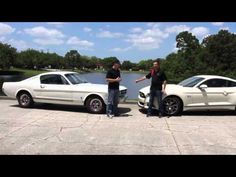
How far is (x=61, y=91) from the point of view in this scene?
12133 millimetres

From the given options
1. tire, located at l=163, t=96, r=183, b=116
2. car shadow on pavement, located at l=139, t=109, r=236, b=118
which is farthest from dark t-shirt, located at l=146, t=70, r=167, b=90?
car shadow on pavement, located at l=139, t=109, r=236, b=118

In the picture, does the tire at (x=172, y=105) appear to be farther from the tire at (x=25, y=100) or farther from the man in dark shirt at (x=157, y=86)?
the tire at (x=25, y=100)

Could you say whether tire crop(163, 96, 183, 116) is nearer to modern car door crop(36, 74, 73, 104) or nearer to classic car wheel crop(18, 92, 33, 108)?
modern car door crop(36, 74, 73, 104)

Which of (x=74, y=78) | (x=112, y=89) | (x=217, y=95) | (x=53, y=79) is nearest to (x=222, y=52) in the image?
(x=217, y=95)

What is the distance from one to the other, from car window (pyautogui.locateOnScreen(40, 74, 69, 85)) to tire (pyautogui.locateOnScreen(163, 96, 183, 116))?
3611mm

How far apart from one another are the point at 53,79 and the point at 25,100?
4.20 feet

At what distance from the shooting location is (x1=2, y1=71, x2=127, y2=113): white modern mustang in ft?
38.3

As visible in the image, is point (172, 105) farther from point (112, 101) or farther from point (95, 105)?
point (95, 105)

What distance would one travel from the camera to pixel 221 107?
11.7m

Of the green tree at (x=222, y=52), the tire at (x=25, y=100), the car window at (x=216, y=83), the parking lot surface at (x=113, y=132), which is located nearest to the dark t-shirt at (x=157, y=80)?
Result: the parking lot surface at (x=113, y=132)
